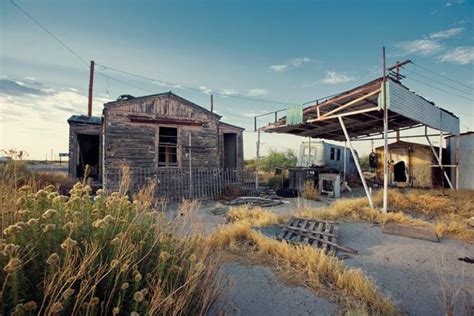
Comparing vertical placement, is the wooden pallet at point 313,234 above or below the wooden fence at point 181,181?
below

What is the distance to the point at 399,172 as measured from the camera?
617 inches

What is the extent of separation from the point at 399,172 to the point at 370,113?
788 cm

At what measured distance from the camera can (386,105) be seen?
7727mm

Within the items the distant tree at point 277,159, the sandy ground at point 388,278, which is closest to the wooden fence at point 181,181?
the sandy ground at point 388,278

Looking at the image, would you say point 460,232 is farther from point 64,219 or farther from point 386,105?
point 64,219

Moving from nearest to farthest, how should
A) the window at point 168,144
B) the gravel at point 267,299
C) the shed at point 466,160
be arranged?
the gravel at point 267,299, the window at point 168,144, the shed at point 466,160

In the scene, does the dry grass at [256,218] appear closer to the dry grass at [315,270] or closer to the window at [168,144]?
the dry grass at [315,270]

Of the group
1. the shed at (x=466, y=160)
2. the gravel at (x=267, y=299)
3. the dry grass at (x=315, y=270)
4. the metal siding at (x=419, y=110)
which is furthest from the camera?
the shed at (x=466, y=160)

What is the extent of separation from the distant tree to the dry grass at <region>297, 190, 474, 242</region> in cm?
1730

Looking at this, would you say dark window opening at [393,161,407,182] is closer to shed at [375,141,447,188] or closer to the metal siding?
shed at [375,141,447,188]

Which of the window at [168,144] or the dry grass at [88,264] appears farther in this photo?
the window at [168,144]

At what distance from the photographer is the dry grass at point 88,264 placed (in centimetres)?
162

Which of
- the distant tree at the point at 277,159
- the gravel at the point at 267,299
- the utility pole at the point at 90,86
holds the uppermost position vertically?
the utility pole at the point at 90,86

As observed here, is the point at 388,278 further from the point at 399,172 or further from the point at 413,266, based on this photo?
the point at 399,172
